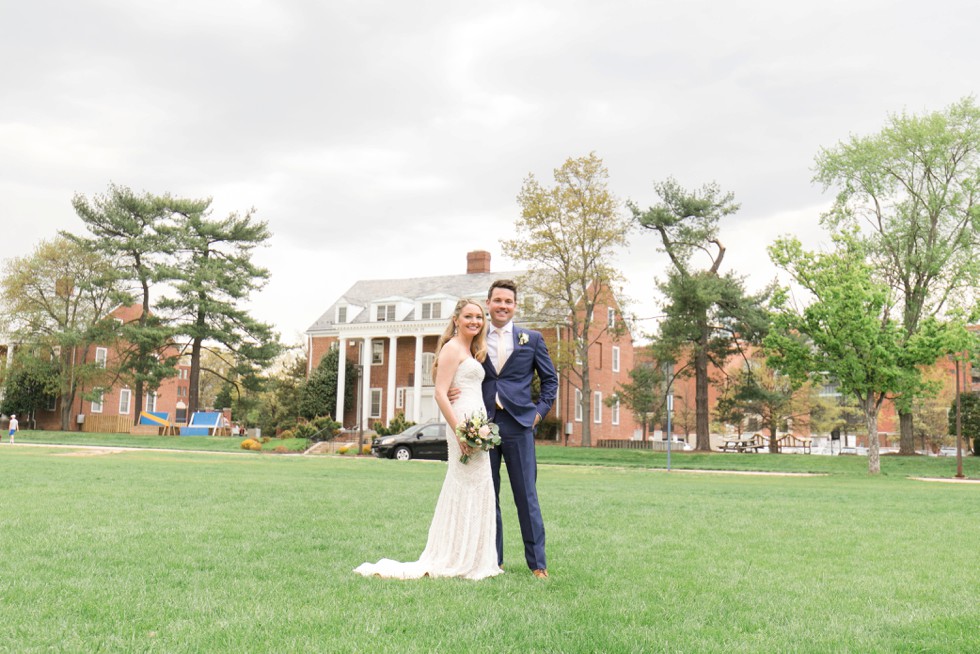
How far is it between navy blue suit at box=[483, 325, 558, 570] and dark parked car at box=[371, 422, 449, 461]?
80.1 ft

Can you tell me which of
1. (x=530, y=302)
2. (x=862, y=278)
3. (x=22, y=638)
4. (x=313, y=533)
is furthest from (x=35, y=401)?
(x=22, y=638)

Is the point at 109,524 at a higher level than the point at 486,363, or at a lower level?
lower

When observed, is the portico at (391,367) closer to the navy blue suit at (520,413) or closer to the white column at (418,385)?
the white column at (418,385)

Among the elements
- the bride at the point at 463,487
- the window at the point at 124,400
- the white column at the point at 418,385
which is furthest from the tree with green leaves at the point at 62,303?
the bride at the point at 463,487

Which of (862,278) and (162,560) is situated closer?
(162,560)

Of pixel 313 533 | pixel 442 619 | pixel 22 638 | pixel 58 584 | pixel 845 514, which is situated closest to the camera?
pixel 22 638

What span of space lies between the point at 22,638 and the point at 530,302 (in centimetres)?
3589

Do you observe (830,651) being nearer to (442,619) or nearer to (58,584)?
(442,619)

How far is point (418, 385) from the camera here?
157 feet

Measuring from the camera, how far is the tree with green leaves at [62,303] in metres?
47.5

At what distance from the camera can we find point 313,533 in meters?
8.10

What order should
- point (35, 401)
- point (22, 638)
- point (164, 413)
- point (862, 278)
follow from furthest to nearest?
point (164, 413)
point (35, 401)
point (862, 278)
point (22, 638)

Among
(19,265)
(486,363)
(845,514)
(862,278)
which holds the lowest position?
(845,514)

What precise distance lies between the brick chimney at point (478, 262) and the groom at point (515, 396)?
47111mm
